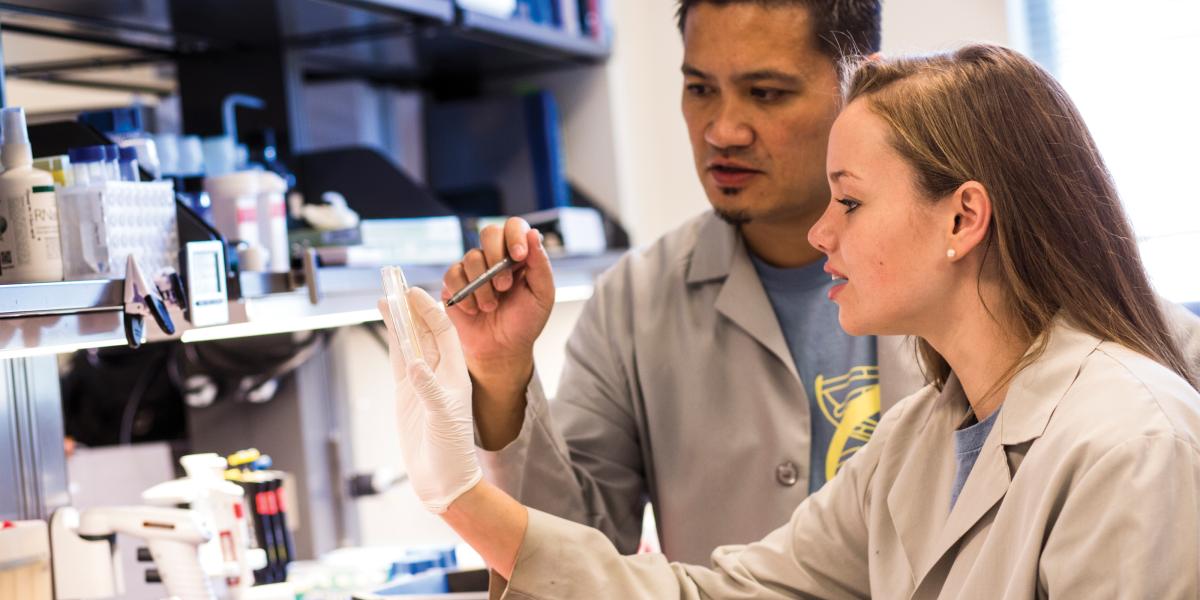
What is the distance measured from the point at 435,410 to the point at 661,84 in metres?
2.08

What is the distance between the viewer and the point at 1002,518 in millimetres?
1091

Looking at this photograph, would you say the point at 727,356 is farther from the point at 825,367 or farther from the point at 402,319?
the point at 402,319

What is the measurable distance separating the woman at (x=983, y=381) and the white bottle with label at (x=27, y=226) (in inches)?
14.5

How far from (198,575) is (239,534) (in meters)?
0.14

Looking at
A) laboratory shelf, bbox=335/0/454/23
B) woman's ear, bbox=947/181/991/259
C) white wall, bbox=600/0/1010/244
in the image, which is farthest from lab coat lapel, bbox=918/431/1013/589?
white wall, bbox=600/0/1010/244

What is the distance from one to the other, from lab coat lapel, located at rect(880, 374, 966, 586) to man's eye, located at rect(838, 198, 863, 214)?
0.75ft

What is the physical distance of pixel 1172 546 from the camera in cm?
94

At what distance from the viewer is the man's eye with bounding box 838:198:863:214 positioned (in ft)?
4.00

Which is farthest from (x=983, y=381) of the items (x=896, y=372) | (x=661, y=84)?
(x=661, y=84)

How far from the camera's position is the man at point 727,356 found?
159cm

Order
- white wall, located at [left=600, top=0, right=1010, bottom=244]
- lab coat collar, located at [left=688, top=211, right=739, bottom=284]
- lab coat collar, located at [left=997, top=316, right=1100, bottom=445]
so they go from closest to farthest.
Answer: lab coat collar, located at [left=997, top=316, right=1100, bottom=445]
lab coat collar, located at [left=688, top=211, right=739, bottom=284]
white wall, located at [left=600, top=0, right=1010, bottom=244]

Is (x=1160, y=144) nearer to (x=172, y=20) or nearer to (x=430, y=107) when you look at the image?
(x=430, y=107)

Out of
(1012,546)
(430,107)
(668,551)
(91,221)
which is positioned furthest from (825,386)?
(430,107)

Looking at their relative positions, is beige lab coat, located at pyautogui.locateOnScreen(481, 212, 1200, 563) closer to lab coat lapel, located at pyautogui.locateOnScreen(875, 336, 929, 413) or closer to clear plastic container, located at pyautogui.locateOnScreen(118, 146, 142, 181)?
lab coat lapel, located at pyautogui.locateOnScreen(875, 336, 929, 413)
